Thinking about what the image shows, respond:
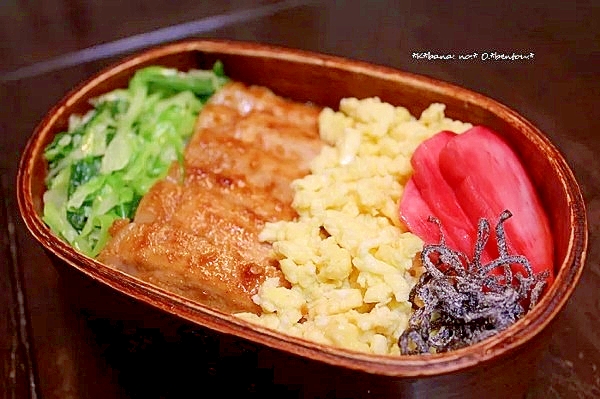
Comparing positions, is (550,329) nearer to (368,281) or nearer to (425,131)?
(368,281)

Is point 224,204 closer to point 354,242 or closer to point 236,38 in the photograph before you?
point 354,242

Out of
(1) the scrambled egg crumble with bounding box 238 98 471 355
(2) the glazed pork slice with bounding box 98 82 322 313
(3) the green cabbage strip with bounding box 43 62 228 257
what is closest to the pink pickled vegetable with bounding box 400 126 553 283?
(1) the scrambled egg crumble with bounding box 238 98 471 355

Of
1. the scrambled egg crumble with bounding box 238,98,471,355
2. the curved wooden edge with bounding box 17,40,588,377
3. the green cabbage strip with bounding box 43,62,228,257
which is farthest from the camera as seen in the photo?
the green cabbage strip with bounding box 43,62,228,257

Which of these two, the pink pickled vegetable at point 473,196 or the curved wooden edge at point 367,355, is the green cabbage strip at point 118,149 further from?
the pink pickled vegetable at point 473,196

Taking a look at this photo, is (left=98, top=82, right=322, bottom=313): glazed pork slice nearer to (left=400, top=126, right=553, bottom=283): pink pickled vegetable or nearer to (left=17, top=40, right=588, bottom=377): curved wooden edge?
(left=17, top=40, right=588, bottom=377): curved wooden edge

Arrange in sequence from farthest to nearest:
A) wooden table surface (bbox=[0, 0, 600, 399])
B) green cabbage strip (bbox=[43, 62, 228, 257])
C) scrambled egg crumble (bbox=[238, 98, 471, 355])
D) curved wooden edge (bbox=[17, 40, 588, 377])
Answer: green cabbage strip (bbox=[43, 62, 228, 257]), wooden table surface (bbox=[0, 0, 600, 399]), scrambled egg crumble (bbox=[238, 98, 471, 355]), curved wooden edge (bbox=[17, 40, 588, 377])

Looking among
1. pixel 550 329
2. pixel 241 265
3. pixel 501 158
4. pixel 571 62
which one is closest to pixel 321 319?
pixel 241 265

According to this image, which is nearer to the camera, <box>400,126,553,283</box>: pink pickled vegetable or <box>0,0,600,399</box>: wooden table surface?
<box>400,126,553,283</box>: pink pickled vegetable
